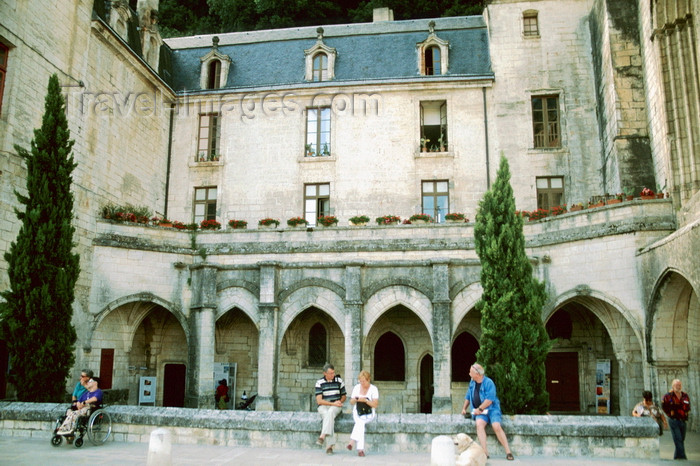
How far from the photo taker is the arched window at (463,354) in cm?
1761

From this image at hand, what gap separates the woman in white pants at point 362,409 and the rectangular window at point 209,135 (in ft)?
47.3

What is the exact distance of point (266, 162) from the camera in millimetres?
20531

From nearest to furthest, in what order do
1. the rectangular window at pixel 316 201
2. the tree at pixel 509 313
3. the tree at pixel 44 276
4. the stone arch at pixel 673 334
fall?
1. the tree at pixel 509 313
2. the tree at pixel 44 276
3. the stone arch at pixel 673 334
4. the rectangular window at pixel 316 201

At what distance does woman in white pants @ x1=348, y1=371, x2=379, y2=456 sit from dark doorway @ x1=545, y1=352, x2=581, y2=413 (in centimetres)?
1039

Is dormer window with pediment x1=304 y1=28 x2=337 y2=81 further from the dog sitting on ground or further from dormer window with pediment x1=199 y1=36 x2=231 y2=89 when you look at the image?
the dog sitting on ground

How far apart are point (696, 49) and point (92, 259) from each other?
649 inches

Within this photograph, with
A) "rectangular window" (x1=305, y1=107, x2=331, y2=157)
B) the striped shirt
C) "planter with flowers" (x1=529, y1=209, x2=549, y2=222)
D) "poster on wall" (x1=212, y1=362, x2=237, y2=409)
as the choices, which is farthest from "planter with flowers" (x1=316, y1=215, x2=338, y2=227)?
the striped shirt

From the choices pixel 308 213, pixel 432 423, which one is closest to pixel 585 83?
pixel 308 213

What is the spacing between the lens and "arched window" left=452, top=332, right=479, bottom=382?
1761cm

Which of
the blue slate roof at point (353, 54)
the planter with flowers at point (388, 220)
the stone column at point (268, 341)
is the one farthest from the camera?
the blue slate roof at point (353, 54)

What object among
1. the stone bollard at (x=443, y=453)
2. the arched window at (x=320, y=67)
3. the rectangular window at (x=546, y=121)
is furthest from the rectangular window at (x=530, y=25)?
the stone bollard at (x=443, y=453)

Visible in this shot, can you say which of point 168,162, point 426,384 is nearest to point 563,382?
point 426,384

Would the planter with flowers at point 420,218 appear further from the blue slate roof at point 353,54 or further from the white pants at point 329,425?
the white pants at point 329,425

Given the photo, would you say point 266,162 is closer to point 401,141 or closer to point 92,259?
point 401,141
